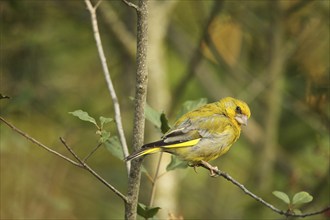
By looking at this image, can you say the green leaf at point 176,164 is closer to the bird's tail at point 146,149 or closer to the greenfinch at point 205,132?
the greenfinch at point 205,132

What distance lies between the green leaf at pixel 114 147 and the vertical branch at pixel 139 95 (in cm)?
46

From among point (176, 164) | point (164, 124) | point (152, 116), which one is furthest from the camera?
point (176, 164)

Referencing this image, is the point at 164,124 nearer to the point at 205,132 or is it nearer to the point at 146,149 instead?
the point at 146,149

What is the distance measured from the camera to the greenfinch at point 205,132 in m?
3.58

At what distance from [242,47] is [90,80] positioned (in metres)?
1.80

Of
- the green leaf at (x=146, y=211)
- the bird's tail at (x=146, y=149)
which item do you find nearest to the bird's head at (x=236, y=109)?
the bird's tail at (x=146, y=149)

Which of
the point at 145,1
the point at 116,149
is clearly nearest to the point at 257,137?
the point at 116,149

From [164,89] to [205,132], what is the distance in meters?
1.91

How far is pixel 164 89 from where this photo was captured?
5750mm

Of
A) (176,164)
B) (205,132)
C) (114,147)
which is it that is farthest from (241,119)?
(114,147)

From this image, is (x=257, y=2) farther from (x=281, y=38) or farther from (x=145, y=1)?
(x=145, y=1)

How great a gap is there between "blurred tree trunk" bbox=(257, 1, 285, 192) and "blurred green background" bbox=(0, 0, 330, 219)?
0.04 ft

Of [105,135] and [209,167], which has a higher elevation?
[105,135]

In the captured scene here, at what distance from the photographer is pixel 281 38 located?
668cm
